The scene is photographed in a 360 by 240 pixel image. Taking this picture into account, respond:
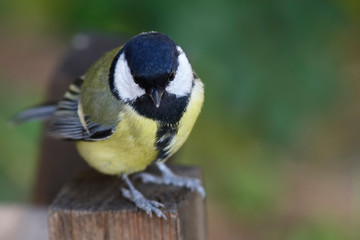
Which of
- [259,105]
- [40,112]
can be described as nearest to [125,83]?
[40,112]

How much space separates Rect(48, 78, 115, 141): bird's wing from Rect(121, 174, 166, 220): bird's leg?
22 centimetres

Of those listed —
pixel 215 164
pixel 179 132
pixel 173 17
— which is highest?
pixel 173 17

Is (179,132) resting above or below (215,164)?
above

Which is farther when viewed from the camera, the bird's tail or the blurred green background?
the blurred green background

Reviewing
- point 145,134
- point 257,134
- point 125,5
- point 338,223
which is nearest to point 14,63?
point 125,5

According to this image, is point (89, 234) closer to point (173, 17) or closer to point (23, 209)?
point (23, 209)

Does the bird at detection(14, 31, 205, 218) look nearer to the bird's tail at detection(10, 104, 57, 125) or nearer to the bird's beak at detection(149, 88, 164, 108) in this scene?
the bird's beak at detection(149, 88, 164, 108)

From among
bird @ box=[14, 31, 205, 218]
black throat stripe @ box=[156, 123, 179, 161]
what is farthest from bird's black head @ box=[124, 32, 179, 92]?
black throat stripe @ box=[156, 123, 179, 161]

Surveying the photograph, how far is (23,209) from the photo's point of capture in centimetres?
199

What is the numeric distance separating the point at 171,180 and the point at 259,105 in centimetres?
96

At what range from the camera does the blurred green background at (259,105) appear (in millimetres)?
2221

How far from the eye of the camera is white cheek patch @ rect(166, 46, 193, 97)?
4.78 ft

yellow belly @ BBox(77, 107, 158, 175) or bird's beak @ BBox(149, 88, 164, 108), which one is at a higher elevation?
bird's beak @ BBox(149, 88, 164, 108)

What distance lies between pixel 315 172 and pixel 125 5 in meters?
1.34
